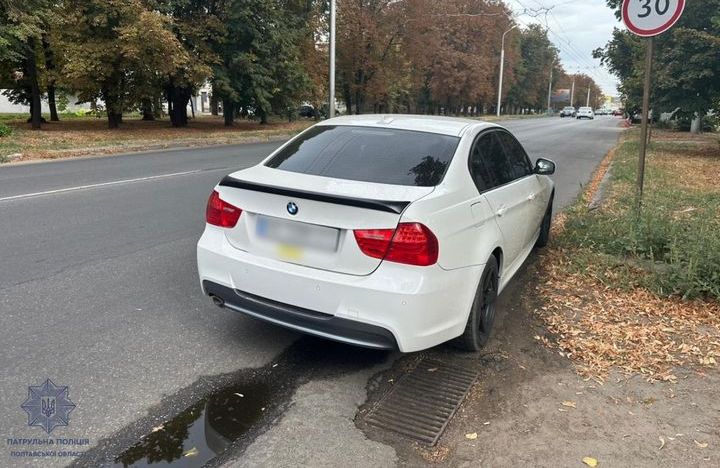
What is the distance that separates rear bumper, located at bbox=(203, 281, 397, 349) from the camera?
3.25 meters

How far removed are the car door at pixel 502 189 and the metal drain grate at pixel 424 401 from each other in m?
1.10

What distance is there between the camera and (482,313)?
4.03 metres

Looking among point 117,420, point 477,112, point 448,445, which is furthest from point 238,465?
point 477,112

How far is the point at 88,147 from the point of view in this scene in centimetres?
1695

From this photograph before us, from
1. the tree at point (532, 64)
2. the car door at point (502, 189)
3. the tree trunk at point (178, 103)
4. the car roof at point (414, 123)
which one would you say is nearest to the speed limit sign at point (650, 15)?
the car door at point (502, 189)

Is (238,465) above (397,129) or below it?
below

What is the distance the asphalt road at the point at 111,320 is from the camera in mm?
3195

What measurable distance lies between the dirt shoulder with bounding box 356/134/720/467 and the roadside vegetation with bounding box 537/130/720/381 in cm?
2

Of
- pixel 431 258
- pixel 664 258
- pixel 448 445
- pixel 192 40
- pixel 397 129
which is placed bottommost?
pixel 448 445

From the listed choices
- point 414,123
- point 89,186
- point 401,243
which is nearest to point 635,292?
point 414,123

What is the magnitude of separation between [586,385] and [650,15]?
14.4 ft

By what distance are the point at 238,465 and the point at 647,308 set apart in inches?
143

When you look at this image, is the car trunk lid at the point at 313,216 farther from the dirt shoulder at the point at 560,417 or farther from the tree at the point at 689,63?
the tree at the point at 689,63

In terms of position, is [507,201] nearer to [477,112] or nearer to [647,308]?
[647,308]
